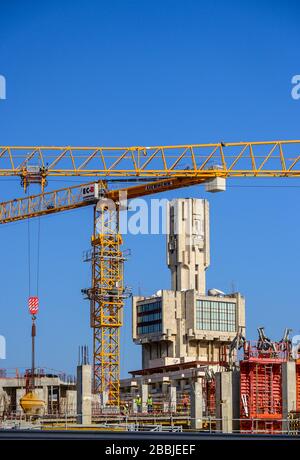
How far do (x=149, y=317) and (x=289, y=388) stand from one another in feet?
308

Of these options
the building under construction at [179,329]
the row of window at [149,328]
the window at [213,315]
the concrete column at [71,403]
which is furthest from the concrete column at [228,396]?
the row of window at [149,328]

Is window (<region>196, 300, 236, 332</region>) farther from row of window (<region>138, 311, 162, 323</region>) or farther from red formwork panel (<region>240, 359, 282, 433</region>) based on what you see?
red formwork panel (<region>240, 359, 282, 433</region>)

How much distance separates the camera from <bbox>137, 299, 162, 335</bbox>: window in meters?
148

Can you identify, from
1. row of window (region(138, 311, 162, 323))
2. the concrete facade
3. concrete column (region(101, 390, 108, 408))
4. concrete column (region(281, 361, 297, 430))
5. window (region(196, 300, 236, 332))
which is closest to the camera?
concrete column (region(281, 361, 297, 430))

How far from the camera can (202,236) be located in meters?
160

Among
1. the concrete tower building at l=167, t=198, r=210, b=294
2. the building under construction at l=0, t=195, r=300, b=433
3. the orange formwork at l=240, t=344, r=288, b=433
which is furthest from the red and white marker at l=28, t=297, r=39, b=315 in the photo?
the concrete tower building at l=167, t=198, r=210, b=294

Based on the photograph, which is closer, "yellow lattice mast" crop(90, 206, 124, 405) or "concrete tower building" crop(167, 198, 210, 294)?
"yellow lattice mast" crop(90, 206, 124, 405)

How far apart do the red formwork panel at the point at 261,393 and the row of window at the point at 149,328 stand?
86.5 metres

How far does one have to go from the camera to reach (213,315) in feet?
486

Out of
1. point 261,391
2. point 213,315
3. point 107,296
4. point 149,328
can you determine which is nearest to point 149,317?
point 149,328

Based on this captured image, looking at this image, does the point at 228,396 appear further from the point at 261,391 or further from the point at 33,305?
the point at 33,305

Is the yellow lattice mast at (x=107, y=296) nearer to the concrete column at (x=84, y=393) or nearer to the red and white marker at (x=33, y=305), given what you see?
the red and white marker at (x=33, y=305)

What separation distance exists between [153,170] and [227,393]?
115 feet

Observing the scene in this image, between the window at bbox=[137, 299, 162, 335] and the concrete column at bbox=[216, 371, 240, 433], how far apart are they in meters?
86.9
